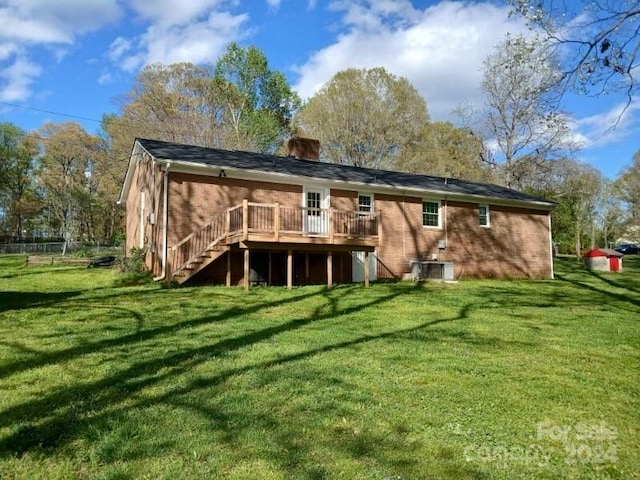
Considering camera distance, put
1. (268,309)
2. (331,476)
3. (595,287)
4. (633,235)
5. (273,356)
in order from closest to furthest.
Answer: (331,476)
(273,356)
(268,309)
(595,287)
(633,235)

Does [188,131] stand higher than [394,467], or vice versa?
[188,131]

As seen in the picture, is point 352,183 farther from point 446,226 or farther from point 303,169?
point 446,226

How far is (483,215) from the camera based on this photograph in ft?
61.0

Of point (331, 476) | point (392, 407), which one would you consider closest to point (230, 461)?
point (331, 476)

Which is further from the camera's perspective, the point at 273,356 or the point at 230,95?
the point at 230,95

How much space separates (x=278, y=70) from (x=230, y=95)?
4156 millimetres

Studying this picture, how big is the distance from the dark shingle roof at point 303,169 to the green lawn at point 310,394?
246 inches

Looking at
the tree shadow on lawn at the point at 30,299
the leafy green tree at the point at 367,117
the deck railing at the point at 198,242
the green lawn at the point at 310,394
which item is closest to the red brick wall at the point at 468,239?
the deck railing at the point at 198,242

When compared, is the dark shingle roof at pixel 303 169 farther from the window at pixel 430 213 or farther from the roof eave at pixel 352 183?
the window at pixel 430 213

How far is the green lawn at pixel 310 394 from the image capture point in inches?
120

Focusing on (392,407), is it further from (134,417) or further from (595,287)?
(595,287)

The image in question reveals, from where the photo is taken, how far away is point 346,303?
9781mm

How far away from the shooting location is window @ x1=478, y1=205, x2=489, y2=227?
1847 centimetres

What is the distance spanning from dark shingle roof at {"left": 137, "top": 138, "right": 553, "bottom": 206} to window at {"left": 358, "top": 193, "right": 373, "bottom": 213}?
51cm
